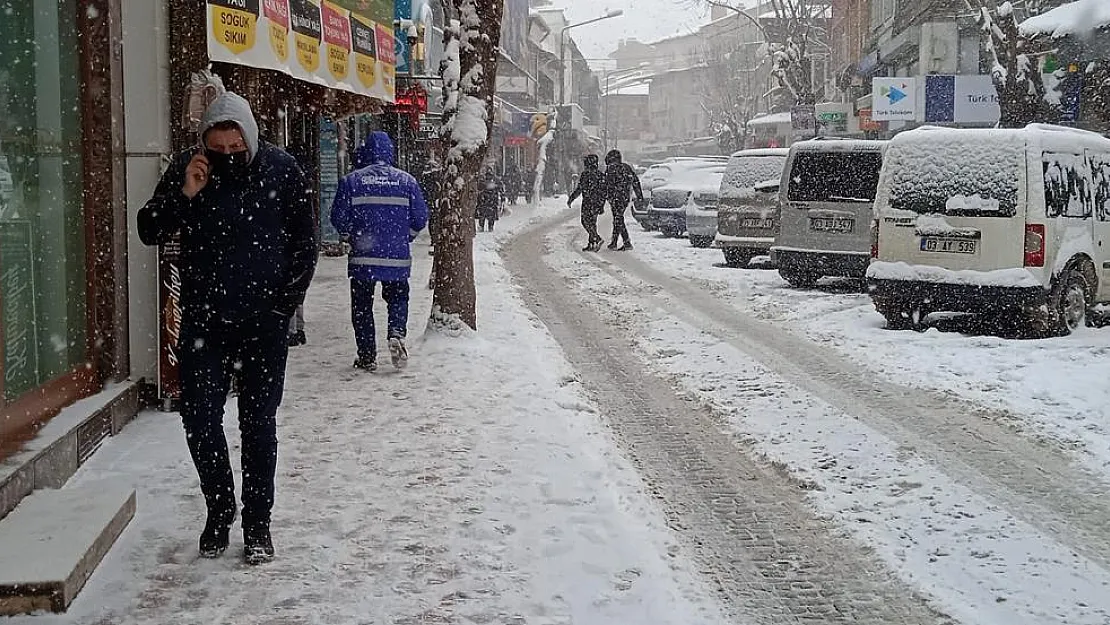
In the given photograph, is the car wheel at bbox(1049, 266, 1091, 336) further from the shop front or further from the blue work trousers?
the shop front

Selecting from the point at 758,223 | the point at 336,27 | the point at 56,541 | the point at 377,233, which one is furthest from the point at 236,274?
the point at 758,223

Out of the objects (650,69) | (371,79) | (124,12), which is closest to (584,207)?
(371,79)

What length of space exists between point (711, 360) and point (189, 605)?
256 inches

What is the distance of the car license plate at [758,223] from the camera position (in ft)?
61.4

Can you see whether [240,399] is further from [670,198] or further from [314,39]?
[670,198]

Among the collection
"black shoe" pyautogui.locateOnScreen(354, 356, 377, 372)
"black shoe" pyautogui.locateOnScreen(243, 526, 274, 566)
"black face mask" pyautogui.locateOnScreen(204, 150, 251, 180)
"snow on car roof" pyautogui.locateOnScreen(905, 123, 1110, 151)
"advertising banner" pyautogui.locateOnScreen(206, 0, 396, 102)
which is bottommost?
"black shoe" pyautogui.locateOnScreen(243, 526, 274, 566)

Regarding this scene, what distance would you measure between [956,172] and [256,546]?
8364mm

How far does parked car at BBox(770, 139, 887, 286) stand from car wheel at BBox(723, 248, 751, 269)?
3.55m

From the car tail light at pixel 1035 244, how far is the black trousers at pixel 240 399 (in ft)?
26.8

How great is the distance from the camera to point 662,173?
29.1 m

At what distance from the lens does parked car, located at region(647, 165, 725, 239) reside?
81.0ft

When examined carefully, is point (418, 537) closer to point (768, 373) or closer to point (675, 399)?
point (675, 399)

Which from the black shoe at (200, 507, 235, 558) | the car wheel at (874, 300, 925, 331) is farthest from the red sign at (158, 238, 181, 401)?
the car wheel at (874, 300, 925, 331)

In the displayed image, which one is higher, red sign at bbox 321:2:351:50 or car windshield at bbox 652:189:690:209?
red sign at bbox 321:2:351:50
